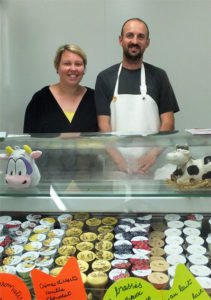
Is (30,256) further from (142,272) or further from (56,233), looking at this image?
(142,272)

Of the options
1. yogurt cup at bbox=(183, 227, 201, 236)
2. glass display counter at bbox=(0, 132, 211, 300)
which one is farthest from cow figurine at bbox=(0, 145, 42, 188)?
yogurt cup at bbox=(183, 227, 201, 236)

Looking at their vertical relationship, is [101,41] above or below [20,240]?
above

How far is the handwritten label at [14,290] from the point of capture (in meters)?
0.85

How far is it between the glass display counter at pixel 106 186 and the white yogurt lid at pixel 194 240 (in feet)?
0.06

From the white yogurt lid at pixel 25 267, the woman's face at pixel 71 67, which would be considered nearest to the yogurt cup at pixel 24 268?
the white yogurt lid at pixel 25 267

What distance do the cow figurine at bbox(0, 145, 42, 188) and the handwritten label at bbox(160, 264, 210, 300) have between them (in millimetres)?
496

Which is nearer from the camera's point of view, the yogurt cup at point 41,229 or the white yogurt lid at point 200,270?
the white yogurt lid at point 200,270

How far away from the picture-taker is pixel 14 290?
852mm

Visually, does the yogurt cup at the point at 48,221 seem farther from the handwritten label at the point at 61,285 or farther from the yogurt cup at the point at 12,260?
the handwritten label at the point at 61,285

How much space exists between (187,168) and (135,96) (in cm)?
119

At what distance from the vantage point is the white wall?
2.57 meters

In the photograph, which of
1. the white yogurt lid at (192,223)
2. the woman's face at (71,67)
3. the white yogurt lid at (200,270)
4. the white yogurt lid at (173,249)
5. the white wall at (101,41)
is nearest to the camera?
the white yogurt lid at (200,270)

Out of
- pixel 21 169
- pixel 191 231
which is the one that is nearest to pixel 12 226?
pixel 21 169

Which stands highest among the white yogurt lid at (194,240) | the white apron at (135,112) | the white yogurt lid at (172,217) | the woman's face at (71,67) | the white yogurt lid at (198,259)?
the woman's face at (71,67)
